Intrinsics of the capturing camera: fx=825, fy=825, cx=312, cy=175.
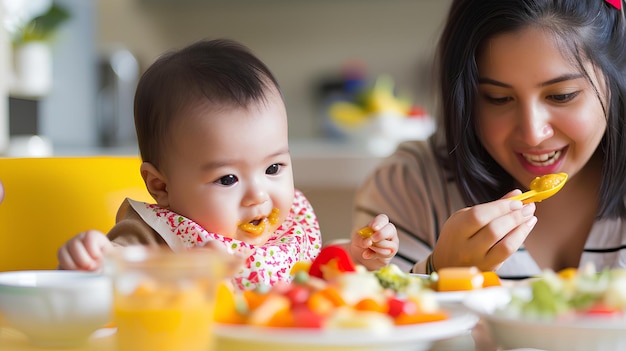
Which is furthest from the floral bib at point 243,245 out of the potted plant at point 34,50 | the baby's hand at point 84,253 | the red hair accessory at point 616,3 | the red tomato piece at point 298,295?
the potted plant at point 34,50

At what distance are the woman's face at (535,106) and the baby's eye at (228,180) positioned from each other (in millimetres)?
489

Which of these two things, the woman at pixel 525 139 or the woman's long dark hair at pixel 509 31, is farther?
the woman's long dark hair at pixel 509 31

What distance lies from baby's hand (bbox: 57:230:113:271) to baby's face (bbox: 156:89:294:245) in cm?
24

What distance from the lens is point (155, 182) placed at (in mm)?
1130

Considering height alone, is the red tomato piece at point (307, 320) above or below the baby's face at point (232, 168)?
below

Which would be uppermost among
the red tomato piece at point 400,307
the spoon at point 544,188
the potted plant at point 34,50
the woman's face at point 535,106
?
the potted plant at point 34,50

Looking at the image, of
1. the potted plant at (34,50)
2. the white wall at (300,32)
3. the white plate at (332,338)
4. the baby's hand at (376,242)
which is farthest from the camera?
the white wall at (300,32)

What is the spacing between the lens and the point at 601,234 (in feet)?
4.95

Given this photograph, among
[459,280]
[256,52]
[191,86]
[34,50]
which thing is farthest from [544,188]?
[256,52]

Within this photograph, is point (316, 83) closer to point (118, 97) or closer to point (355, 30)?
point (355, 30)

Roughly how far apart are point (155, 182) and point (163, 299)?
0.51 metres

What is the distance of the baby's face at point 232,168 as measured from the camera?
105cm

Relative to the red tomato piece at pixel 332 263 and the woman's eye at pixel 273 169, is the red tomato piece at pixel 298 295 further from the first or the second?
the woman's eye at pixel 273 169

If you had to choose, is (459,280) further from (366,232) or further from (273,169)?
(273,169)
